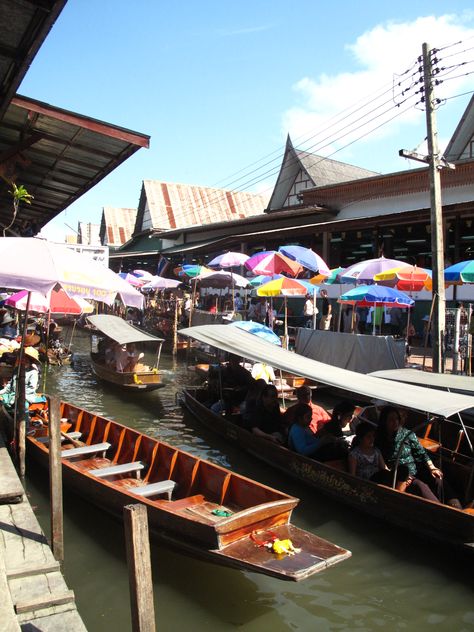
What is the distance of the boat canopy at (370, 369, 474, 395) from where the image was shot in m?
7.61

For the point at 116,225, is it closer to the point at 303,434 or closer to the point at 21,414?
the point at 21,414

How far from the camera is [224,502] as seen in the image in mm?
6211

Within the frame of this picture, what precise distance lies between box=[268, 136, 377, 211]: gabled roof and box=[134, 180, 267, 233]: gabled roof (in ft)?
23.4

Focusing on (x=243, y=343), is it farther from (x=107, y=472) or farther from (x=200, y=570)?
(x=200, y=570)

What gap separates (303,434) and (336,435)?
548 mm

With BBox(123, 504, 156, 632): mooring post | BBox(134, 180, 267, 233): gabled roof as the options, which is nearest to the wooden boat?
BBox(123, 504, 156, 632): mooring post

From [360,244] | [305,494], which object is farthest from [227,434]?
[360,244]

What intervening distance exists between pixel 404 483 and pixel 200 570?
9.02 feet

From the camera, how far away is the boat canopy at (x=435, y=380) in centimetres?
761

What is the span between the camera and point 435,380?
8.16 metres

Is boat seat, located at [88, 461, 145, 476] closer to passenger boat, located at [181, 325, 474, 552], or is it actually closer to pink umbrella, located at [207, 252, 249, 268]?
passenger boat, located at [181, 325, 474, 552]

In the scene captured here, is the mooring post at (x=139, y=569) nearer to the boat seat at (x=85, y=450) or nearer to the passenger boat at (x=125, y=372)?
the boat seat at (x=85, y=450)

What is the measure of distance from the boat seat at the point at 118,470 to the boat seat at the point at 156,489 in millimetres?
667

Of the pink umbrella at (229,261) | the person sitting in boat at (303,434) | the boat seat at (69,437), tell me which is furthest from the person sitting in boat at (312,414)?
the pink umbrella at (229,261)
